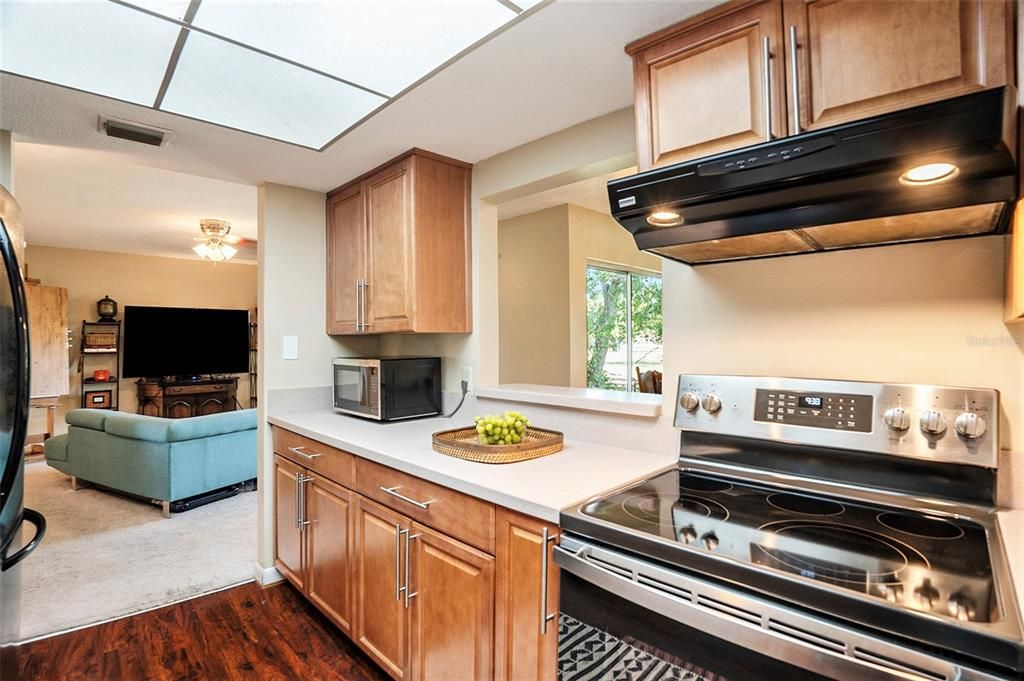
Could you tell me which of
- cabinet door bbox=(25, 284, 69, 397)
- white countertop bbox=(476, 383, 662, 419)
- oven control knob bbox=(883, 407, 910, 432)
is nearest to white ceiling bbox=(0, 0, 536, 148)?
white countertop bbox=(476, 383, 662, 419)

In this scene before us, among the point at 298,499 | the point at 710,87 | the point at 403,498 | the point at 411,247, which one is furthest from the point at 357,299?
the point at 710,87

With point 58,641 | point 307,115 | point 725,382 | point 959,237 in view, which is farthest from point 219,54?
point 58,641

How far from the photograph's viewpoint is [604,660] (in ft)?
3.56

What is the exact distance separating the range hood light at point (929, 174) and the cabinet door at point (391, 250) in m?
1.79

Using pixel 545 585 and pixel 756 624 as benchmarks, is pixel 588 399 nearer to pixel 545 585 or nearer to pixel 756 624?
pixel 545 585

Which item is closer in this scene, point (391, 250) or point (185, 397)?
Answer: point (391, 250)

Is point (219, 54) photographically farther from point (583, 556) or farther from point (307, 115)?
point (583, 556)

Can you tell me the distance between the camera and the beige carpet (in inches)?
99.3

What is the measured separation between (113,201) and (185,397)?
3496 millimetres

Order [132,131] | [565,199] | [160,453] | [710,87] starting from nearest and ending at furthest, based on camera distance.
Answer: [710,87]
[132,131]
[160,453]
[565,199]

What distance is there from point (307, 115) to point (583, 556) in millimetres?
1808

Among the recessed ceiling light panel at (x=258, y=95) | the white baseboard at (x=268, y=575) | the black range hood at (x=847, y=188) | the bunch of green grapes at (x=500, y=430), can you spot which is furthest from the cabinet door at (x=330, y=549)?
the black range hood at (x=847, y=188)

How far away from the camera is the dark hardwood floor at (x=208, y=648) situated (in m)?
1.99

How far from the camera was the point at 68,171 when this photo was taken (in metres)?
3.30
